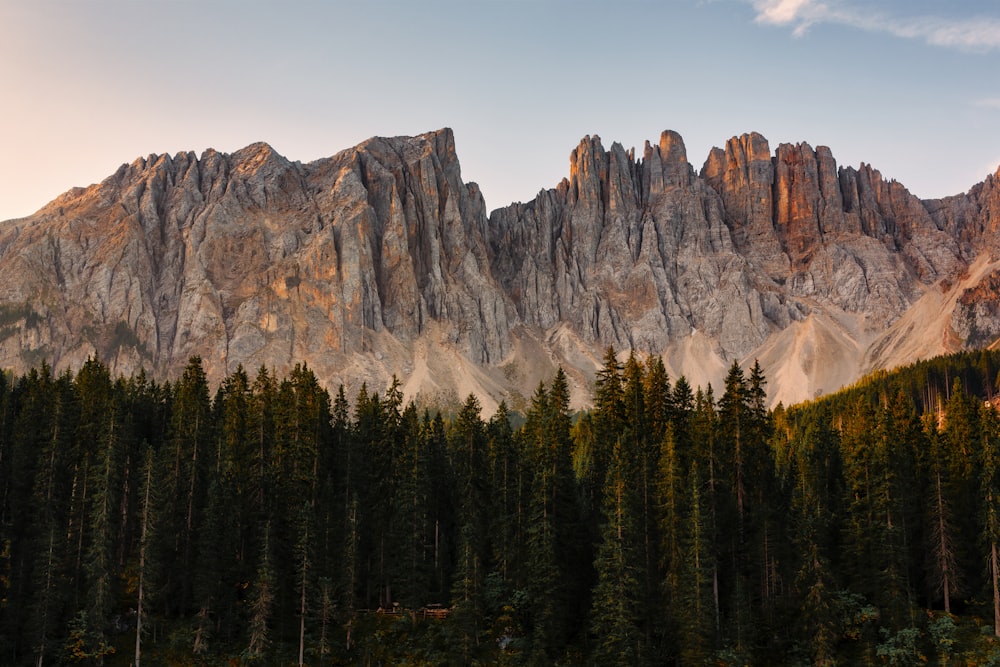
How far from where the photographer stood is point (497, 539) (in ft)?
224

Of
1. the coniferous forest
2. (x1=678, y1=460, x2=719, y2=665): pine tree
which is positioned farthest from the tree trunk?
(x1=678, y1=460, x2=719, y2=665): pine tree

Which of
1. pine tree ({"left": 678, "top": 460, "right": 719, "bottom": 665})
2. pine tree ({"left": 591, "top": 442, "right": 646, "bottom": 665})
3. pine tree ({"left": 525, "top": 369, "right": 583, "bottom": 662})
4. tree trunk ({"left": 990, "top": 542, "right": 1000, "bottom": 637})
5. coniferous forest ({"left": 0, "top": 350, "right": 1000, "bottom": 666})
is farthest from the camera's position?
pine tree ({"left": 525, "top": 369, "right": 583, "bottom": 662})

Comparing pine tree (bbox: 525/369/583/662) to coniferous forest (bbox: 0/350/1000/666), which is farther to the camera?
pine tree (bbox: 525/369/583/662)

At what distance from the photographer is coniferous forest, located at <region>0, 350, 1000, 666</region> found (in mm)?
58125

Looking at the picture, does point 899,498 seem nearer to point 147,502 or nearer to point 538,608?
point 538,608

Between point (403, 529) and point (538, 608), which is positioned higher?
point (403, 529)

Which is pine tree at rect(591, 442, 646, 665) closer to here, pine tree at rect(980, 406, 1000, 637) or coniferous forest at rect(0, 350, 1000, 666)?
coniferous forest at rect(0, 350, 1000, 666)

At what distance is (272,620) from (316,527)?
7.00m

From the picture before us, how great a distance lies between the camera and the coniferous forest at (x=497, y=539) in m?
58.1

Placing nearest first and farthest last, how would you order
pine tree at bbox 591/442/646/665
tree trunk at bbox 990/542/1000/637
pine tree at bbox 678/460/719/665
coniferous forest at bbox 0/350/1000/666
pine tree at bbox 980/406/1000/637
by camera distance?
pine tree at bbox 678/460/719/665 → pine tree at bbox 591/442/646/665 → tree trunk at bbox 990/542/1000/637 → coniferous forest at bbox 0/350/1000/666 → pine tree at bbox 980/406/1000/637

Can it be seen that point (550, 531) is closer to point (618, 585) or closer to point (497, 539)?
point (497, 539)

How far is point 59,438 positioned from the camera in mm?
68812

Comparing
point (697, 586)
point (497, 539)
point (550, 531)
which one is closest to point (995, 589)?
point (697, 586)

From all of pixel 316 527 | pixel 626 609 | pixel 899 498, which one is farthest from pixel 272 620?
pixel 899 498
